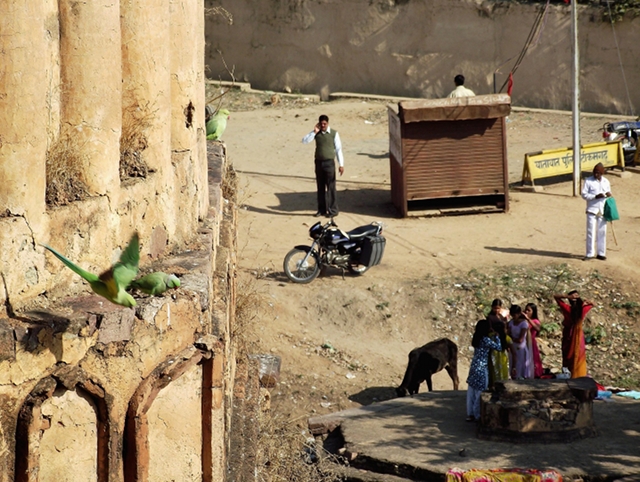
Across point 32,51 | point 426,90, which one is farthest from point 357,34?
point 32,51

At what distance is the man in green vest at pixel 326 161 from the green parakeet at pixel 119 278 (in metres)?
10.9

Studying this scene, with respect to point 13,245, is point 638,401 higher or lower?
lower

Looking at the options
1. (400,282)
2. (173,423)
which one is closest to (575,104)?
(400,282)

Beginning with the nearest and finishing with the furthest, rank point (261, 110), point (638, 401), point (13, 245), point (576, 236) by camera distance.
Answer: point (13, 245)
point (638, 401)
point (576, 236)
point (261, 110)

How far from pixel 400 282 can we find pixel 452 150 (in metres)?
3.58

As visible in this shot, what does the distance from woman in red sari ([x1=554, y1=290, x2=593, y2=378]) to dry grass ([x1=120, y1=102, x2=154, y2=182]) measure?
6.72 metres

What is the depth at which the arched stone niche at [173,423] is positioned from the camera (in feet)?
15.8

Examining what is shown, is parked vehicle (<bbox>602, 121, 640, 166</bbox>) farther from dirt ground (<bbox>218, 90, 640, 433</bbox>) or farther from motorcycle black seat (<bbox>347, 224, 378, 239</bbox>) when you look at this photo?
motorcycle black seat (<bbox>347, 224, 378, 239</bbox>)

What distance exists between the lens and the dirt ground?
11703mm

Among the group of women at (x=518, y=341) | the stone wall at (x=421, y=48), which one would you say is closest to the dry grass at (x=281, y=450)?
the group of women at (x=518, y=341)

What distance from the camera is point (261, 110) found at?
2452 cm

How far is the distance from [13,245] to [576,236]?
1220 cm

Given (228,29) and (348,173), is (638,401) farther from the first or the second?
(228,29)

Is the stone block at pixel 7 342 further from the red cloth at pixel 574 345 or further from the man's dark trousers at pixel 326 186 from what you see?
the man's dark trousers at pixel 326 186
